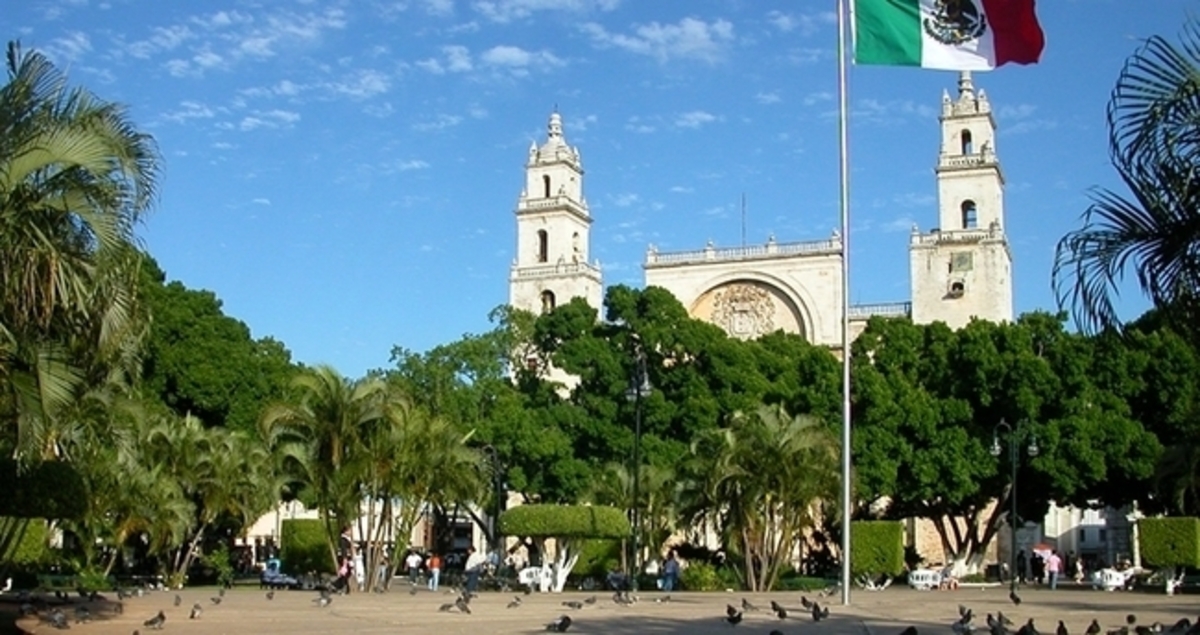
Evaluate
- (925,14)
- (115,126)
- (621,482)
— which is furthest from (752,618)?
(621,482)

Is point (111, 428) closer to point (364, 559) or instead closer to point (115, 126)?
point (115, 126)

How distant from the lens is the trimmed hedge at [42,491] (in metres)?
16.6

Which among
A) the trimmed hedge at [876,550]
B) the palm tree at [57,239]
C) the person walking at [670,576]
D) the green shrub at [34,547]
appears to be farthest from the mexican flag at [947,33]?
the green shrub at [34,547]

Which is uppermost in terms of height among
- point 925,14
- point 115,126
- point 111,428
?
point 925,14

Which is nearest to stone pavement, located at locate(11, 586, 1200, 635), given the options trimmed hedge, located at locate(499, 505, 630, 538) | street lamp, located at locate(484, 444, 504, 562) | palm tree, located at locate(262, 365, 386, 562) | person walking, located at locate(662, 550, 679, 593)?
palm tree, located at locate(262, 365, 386, 562)

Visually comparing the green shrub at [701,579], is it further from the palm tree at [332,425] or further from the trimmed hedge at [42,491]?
the trimmed hedge at [42,491]

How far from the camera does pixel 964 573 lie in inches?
1515

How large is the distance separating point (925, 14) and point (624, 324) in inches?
1062

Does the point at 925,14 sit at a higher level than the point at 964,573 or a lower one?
higher

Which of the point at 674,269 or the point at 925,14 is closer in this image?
the point at 925,14

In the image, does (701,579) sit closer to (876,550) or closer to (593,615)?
(876,550)

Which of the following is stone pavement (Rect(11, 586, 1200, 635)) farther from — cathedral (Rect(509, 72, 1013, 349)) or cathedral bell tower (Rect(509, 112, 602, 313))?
cathedral bell tower (Rect(509, 112, 602, 313))

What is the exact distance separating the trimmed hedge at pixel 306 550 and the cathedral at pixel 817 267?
23639mm

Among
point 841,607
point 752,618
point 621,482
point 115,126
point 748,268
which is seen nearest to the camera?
point 115,126
